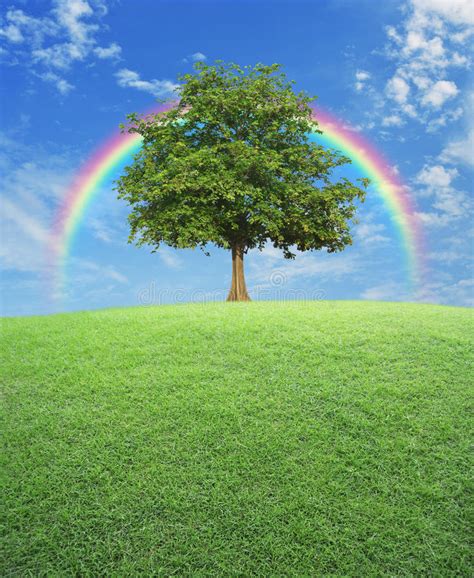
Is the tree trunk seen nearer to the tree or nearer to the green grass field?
the tree

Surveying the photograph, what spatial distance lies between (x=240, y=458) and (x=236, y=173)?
15907 mm

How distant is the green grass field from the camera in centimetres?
607

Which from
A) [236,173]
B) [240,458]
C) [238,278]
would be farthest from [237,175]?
[240,458]

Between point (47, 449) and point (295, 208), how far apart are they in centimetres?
1663

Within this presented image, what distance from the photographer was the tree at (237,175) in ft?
69.3

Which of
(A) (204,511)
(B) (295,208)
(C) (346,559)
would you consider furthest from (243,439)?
(B) (295,208)

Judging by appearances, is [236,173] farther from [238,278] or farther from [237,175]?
[238,278]

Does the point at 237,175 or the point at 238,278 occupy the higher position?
the point at 237,175

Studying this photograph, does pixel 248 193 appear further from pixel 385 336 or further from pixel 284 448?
pixel 284 448

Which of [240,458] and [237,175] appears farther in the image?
[237,175]

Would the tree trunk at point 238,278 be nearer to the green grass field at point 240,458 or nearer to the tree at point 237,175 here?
the tree at point 237,175

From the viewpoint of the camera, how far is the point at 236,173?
21281 millimetres

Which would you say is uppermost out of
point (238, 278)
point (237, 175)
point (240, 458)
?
point (237, 175)

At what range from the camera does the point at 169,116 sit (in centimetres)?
2380
